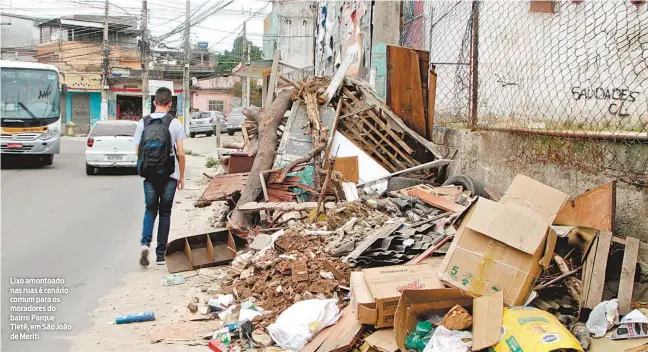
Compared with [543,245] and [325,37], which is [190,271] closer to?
[543,245]

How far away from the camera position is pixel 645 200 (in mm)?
4262

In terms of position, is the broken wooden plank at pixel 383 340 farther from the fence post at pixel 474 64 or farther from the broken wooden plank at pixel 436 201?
the fence post at pixel 474 64

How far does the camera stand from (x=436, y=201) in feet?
21.5

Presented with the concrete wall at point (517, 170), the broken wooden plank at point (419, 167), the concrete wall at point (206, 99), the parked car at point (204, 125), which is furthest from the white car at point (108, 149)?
the concrete wall at point (206, 99)

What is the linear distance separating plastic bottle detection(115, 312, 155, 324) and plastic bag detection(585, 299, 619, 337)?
3.29 m

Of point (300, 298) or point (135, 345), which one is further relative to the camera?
point (300, 298)

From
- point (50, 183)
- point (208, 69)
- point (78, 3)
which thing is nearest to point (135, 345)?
point (50, 183)

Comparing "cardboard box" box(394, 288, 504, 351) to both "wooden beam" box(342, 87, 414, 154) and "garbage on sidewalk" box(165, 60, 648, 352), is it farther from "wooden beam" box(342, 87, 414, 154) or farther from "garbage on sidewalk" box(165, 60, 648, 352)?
"wooden beam" box(342, 87, 414, 154)

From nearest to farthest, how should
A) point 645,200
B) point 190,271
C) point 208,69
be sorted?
point 645,200
point 190,271
point 208,69

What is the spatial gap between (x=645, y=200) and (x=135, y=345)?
3.93 m

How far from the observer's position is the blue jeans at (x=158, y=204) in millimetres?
6191

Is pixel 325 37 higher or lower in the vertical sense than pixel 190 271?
higher

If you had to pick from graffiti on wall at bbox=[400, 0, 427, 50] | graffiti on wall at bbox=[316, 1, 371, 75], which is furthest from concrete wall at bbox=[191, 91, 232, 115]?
graffiti on wall at bbox=[400, 0, 427, 50]

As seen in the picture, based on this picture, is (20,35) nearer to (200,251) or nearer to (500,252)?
(200,251)
